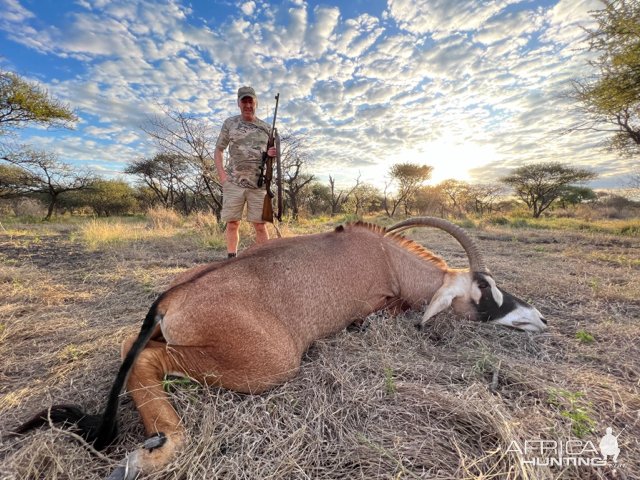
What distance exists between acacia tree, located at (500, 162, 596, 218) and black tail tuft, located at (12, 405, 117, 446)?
113ft

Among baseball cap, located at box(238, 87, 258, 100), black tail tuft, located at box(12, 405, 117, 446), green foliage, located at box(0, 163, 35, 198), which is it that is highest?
green foliage, located at box(0, 163, 35, 198)

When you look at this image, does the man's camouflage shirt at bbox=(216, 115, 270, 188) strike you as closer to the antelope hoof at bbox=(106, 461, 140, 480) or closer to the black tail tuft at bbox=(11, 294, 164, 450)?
the black tail tuft at bbox=(11, 294, 164, 450)

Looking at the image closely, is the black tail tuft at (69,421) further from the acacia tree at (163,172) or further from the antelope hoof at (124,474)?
the acacia tree at (163,172)

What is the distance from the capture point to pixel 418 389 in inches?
68.3

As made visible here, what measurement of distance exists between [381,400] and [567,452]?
81 cm

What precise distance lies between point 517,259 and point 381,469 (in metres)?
6.24

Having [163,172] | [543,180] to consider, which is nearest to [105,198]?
[163,172]

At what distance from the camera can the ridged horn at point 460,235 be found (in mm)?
2929

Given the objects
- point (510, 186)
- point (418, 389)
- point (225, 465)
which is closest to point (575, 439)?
point (418, 389)

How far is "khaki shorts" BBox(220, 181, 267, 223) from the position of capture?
4.61m

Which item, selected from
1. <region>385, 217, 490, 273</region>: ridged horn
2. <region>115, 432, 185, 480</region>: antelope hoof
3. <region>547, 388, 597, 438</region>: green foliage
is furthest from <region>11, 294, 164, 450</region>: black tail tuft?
<region>385, 217, 490, 273</region>: ridged horn

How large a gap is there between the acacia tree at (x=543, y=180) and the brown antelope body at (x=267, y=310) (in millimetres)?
31792

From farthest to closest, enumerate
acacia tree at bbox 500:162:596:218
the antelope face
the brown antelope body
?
acacia tree at bbox 500:162:596:218 → the antelope face → the brown antelope body

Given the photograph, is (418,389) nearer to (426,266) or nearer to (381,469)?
(381,469)
